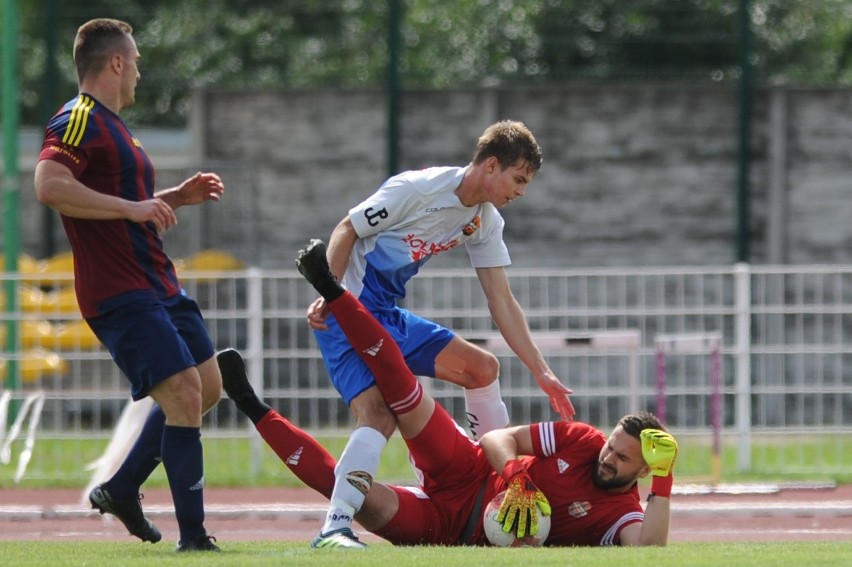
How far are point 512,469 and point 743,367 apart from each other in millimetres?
5314

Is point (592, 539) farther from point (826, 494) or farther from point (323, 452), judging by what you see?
point (826, 494)

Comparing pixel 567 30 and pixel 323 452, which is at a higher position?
pixel 567 30

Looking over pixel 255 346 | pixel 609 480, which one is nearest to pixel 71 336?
pixel 255 346

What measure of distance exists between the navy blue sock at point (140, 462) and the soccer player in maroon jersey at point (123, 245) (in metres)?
0.25

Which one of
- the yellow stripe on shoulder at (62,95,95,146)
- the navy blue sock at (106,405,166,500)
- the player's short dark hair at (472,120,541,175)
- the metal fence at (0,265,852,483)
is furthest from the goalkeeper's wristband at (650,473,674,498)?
the metal fence at (0,265,852,483)

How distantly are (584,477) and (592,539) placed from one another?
29 cm

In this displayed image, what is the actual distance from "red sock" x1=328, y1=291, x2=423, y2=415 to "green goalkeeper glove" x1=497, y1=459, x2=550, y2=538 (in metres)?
0.59

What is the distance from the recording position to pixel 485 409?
25.7 ft

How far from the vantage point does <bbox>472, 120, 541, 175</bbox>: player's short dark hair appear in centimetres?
712

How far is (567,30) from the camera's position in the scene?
715 inches

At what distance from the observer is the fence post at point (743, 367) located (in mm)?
11727

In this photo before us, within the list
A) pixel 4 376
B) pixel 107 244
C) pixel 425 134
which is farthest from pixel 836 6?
pixel 107 244

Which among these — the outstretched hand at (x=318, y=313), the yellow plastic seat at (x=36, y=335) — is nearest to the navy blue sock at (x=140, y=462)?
the outstretched hand at (x=318, y=313)

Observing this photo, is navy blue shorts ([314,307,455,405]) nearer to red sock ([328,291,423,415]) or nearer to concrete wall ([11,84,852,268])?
red sock ([328,291,423,415])
